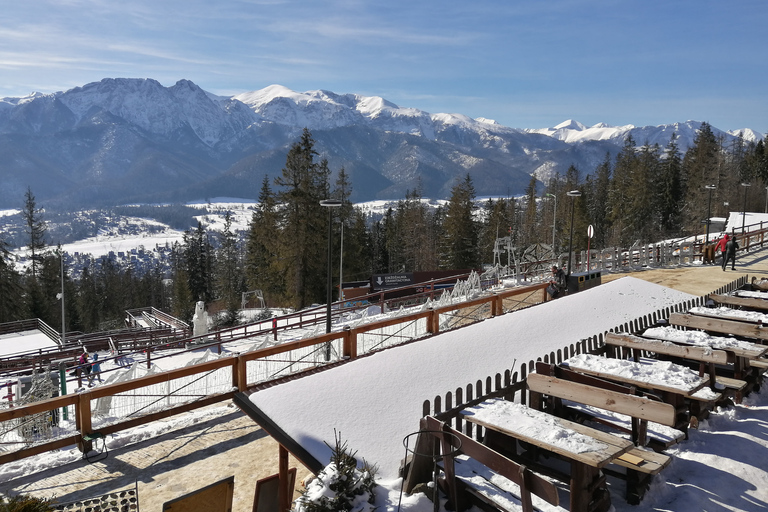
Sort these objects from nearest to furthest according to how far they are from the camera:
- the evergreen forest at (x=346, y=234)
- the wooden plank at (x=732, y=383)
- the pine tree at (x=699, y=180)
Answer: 1. the wooden plank at (x=732, y=383)
2. the evergreen forest at (x=346, y=234)
3. the pine tree at (x=699, y=180)

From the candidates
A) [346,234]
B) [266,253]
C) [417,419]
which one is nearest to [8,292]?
[266,253]

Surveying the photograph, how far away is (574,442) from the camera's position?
4344 millimetres

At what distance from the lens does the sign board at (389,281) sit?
31859mm

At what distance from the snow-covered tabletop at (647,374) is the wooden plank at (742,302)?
5.62 metres

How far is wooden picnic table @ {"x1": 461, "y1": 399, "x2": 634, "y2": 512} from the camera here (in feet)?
13.9

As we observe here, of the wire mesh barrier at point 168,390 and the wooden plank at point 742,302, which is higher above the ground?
the wooden plank at point 742,302

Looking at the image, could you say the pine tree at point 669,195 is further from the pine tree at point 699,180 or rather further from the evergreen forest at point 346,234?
the pine tree at point 699,180

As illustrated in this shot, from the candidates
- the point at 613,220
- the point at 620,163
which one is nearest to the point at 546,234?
the point at 613,220

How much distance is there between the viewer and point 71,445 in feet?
25.4

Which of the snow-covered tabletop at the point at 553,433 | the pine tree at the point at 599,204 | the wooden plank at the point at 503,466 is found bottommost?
the wooden plank at the point at 503,466

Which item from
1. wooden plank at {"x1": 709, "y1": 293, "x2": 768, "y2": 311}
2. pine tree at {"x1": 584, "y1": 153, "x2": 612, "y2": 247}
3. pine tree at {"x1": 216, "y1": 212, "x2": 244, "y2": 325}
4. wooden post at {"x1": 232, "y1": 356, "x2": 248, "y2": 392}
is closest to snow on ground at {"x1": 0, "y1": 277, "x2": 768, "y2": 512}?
wooden post at {"x1": 232, "y1": 356, "x2": 248, "y2": 392}

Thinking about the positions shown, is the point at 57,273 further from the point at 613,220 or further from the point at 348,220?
the point at 613,220

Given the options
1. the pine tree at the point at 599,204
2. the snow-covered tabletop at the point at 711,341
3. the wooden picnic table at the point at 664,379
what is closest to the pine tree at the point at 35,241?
the snow-covered tabletop at the point at 711,341

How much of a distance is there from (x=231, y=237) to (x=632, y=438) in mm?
72468
